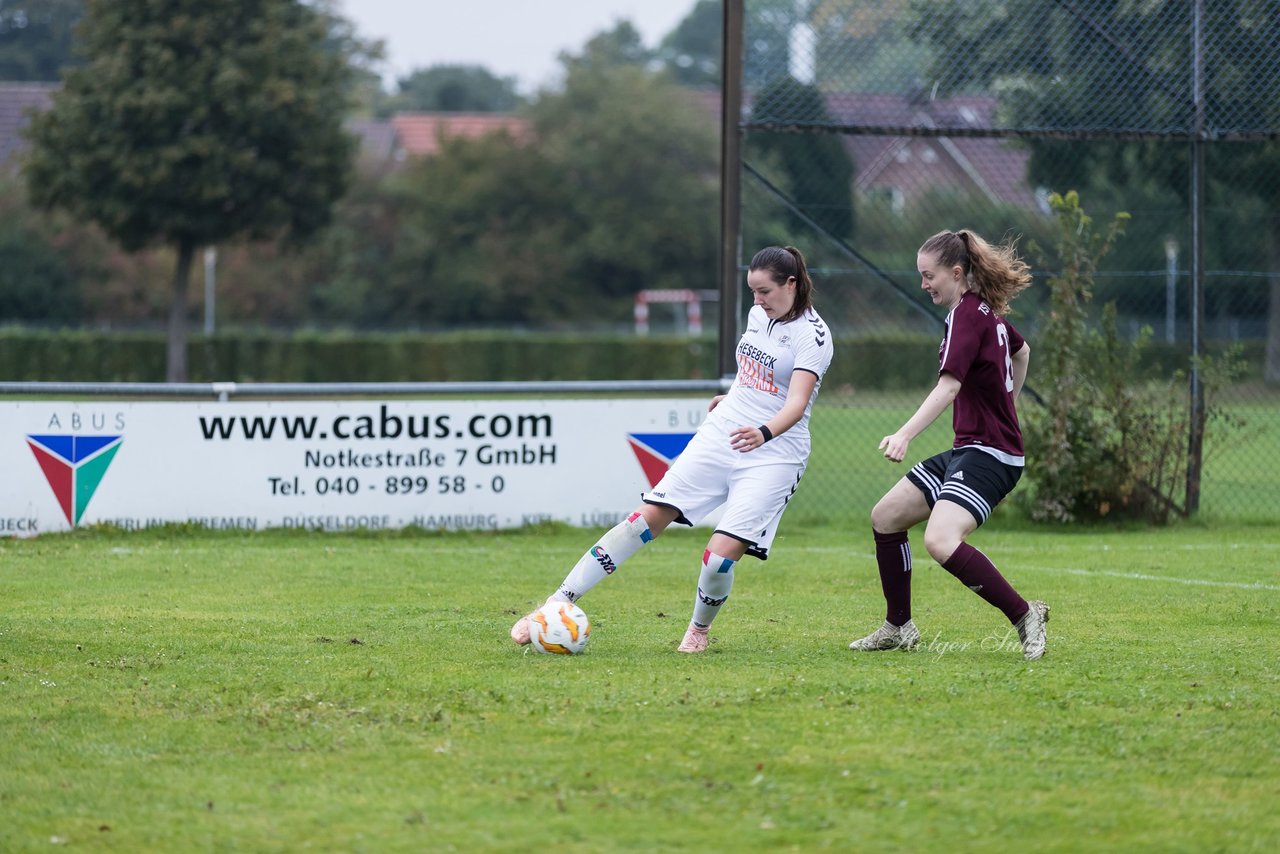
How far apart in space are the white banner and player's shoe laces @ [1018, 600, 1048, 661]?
5.77 meters

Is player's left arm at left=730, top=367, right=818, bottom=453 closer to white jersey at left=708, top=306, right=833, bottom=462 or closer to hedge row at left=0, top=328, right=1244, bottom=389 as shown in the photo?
white jersey at left=708, top=306, right=833, bottom=462

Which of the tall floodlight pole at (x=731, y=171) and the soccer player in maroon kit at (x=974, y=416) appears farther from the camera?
the tall floodlight pole at (x=731, y=171)

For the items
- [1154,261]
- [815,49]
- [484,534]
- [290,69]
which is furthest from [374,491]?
[290,69]

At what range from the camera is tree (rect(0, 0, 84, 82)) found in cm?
7994

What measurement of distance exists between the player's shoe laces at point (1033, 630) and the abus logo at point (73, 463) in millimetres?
7594

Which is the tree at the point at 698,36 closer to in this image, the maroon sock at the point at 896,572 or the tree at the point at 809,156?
the tree at the point at 809,156

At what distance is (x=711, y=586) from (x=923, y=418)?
126cm

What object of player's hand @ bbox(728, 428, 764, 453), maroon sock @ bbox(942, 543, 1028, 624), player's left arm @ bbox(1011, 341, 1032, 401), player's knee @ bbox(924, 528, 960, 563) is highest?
player's left arm @ bbox(1011, 341, 1032, 401)

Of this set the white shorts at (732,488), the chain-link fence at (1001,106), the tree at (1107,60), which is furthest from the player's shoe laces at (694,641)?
the tree at (1107,60)

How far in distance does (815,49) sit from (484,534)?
5.00m

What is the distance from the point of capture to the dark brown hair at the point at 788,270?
22.5 ft

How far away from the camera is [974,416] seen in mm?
6734

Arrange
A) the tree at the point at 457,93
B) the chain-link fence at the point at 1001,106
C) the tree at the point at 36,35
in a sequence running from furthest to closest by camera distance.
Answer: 1. the tree at the point at 457,93
2. the tree at the point at 36,35
3. the chain-link fence at the point at 1001,106

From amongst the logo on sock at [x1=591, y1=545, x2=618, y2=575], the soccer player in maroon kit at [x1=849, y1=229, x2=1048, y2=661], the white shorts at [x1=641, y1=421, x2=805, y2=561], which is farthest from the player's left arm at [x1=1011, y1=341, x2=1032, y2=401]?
the logo on sock at [x1=591, y1=545, x2=618, y2=575]
